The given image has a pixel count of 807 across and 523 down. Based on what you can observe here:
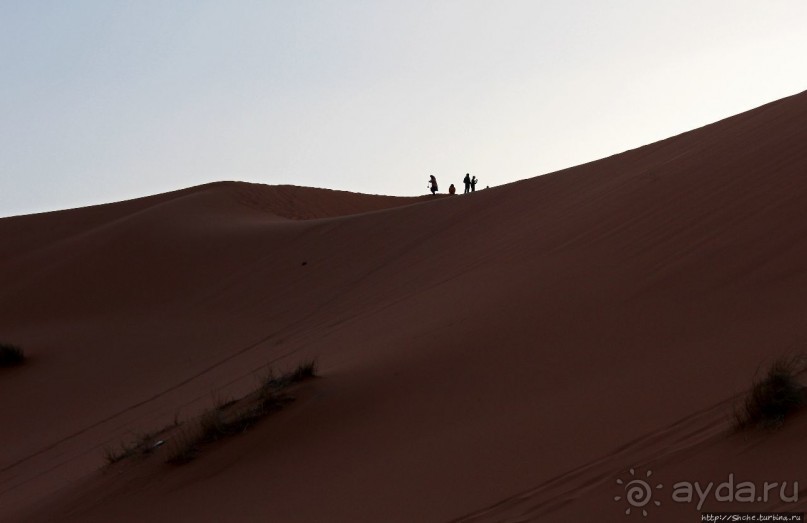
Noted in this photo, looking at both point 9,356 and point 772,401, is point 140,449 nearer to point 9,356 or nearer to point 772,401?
point 772,401

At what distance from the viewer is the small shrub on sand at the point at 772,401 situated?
509 centimetres

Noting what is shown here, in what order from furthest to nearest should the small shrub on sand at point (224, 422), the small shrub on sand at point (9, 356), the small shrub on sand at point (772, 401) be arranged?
the small shrub on sand at point (9, 356) → the small shrub on sand at point (224, 422) → the small shrub on sand at point (772, 401)

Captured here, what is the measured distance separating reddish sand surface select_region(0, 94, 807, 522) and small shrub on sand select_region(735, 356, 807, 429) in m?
0.07

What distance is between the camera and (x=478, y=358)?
26.9ft

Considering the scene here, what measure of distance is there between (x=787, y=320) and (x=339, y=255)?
38.2ft

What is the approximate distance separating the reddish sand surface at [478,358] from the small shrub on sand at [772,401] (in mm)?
74

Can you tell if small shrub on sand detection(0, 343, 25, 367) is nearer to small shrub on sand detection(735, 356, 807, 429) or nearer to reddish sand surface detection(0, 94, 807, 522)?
reddish sand surface detection(0, 94, 807, 522)

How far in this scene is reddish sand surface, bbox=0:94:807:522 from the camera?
5738mm

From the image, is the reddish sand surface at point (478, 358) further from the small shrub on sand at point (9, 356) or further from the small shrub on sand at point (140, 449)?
the small shrub on sand at point (9, 356)

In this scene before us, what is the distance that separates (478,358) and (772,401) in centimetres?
334

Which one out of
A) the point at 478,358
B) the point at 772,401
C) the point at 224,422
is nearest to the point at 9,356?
the point at 224,422

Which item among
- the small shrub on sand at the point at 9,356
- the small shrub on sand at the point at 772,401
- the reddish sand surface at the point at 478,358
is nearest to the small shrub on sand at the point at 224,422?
the reddish sand surface at the point at 478,358

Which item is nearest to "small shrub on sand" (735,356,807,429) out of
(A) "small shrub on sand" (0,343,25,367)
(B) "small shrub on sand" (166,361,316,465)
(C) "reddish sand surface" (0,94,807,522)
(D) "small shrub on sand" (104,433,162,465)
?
(C) "reddish sand surface" (0,94,807,522)

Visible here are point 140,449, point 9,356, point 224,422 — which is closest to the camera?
point 224,422
